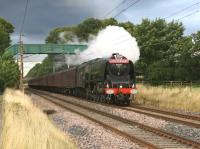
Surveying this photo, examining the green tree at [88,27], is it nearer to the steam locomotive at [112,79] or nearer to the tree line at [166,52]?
the tree line at [166,52]

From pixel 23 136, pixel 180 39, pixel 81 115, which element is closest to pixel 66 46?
pixel 180 39

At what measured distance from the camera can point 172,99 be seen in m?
31.4

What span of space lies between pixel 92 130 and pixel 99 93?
1608 cm

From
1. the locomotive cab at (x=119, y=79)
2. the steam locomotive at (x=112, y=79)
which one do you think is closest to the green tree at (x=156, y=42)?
the steam locomotive at (x=112, y=79)

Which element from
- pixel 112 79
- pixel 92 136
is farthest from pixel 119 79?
pixel 92 136

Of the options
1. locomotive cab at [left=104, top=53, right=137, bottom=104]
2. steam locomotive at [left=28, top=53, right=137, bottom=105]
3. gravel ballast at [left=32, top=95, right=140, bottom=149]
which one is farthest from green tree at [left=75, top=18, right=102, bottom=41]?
gravel ballast at [left=32, top=95, right=140, bottom=149]

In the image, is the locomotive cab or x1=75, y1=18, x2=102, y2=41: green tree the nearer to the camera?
the locomotive cab

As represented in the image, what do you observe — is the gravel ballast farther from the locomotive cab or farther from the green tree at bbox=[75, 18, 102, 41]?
the green tree at bbox=[75, 18, 102, 41]

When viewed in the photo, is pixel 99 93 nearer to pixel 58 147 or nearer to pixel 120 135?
pixel 120 135

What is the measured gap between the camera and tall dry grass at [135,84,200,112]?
89.1 feet

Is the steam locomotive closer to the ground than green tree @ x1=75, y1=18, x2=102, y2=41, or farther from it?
closer to the ground

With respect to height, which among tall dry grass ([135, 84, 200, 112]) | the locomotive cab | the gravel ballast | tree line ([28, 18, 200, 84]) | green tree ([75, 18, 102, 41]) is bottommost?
the gravel ballast

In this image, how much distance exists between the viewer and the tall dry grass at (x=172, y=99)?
27.2 m

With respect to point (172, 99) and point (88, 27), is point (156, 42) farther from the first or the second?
point (88, 27)
